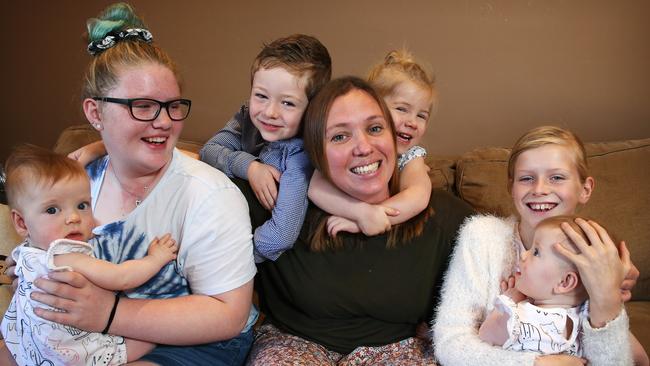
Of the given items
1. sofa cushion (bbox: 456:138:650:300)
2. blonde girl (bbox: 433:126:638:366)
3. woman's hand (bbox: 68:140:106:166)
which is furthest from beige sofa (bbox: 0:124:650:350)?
woman's hand (bbox: 68:140:106:166)

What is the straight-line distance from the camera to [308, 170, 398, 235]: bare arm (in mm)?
1708

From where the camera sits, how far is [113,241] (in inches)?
65.1

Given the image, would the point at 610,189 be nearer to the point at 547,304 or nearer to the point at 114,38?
the point at 547,304

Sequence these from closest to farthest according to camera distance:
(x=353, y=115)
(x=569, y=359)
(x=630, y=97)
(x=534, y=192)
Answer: (x=569, y=359) → (x=534, y=192) → (x=353, y=115) → (x=630, y=97)

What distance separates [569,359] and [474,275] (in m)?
0.33

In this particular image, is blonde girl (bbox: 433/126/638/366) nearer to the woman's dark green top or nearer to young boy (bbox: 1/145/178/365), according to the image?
the woman's dark green top

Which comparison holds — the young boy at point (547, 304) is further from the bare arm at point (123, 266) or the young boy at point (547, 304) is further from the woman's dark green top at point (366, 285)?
the bare arm at point (123, 266)

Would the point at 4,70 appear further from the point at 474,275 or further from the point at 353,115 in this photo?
the point at 474,275

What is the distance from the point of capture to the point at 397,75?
203 centimetres

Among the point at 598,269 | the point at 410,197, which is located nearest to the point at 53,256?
the point at 410,197

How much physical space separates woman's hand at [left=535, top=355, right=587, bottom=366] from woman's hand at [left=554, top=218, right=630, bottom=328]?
10 centimetres

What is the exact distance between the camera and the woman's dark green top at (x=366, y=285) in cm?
178

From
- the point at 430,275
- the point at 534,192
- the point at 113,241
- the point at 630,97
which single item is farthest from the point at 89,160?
the point at 630,97

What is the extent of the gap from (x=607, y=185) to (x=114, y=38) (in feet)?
5.91
